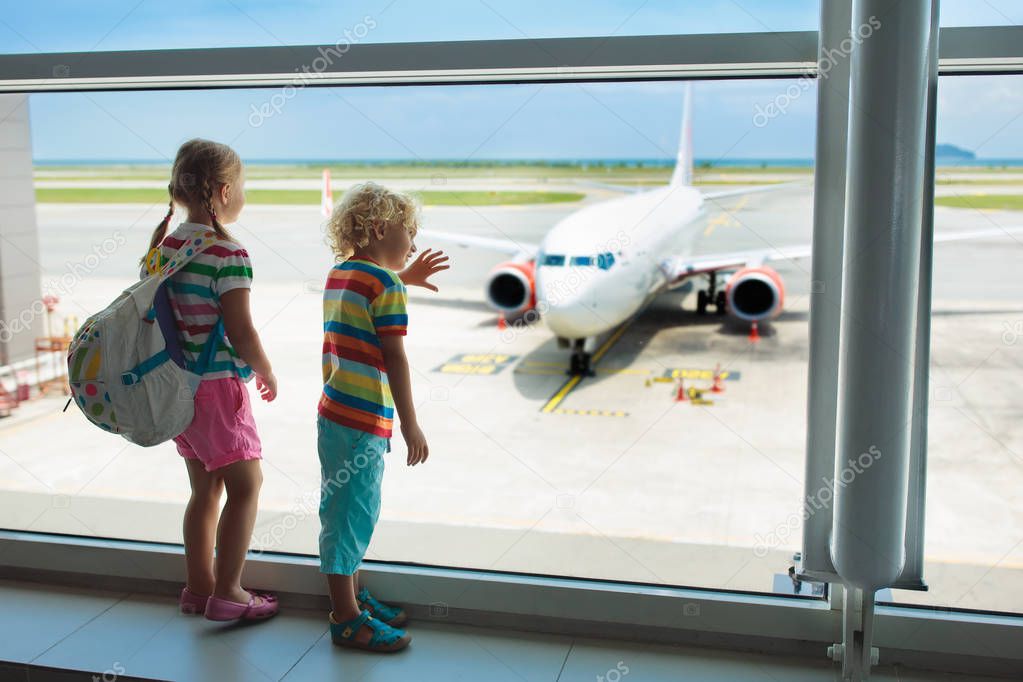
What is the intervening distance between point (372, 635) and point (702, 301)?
993cm

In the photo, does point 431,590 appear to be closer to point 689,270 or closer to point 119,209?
point 689,270

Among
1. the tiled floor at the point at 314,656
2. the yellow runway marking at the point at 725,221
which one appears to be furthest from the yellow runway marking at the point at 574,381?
the yellow runway marking at the point at 725,221

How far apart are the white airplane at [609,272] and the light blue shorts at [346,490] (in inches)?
233

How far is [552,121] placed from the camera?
3285 mm

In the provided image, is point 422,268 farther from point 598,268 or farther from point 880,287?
point 598,268

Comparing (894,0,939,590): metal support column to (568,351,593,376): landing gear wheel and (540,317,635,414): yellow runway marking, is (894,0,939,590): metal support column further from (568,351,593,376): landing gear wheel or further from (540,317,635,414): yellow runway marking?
(568,351,593,376): landing gear wheel

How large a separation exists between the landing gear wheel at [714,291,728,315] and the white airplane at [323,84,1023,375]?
98 centimetres

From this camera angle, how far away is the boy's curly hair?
76.9 inches

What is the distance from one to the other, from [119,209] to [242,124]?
16552mm

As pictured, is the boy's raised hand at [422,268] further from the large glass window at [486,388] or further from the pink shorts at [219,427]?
the pink shorts at [219,427]

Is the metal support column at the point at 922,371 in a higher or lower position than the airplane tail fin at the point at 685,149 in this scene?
lower

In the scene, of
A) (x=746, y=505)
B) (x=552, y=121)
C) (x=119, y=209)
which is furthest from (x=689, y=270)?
(x=119, y=209)

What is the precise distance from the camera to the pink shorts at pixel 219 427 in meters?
2.00

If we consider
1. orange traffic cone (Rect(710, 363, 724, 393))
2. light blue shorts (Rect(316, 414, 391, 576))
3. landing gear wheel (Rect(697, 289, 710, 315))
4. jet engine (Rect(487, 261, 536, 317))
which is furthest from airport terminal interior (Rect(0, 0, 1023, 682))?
landing gear wheel (Rect(697, 289, 710, 315))
